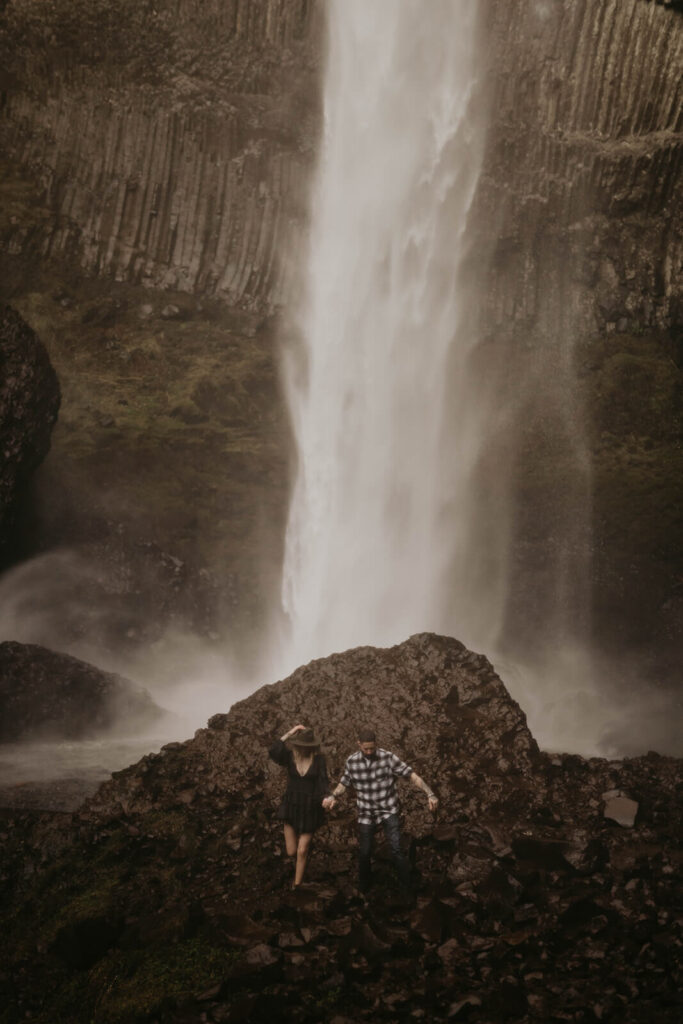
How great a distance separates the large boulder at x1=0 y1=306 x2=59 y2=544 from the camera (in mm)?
20250

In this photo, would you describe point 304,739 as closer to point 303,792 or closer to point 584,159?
point 303,792

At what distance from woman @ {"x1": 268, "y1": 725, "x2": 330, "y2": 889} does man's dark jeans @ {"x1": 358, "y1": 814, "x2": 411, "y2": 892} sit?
540mm

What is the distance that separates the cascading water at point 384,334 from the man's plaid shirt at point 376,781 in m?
11.2

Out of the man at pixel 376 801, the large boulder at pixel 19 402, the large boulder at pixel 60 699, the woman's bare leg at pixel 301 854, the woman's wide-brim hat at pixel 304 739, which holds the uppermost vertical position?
the large boulder at pixel 19 402

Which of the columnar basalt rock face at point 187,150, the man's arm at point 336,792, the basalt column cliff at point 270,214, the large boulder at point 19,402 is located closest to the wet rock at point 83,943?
the man's arm at point 336,792

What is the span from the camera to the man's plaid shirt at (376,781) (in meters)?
8.73

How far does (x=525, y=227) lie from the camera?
3322 centimetres

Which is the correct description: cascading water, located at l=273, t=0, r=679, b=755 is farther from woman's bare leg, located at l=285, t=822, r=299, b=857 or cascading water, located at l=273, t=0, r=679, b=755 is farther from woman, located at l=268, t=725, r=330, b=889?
woman, located at l=268, t=725, r=330, b=889

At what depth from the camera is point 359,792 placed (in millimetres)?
8805

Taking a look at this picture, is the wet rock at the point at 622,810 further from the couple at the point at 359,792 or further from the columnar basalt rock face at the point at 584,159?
the columnar basalt rock face at the point at 584,159

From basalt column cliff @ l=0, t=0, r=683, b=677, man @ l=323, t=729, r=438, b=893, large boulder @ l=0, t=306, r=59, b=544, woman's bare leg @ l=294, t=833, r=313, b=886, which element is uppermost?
basalt column cliff @ l=0, t=0, r=683, b=677

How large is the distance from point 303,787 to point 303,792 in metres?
0.07

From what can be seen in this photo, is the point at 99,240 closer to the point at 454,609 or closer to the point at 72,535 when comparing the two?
the point at 72,535

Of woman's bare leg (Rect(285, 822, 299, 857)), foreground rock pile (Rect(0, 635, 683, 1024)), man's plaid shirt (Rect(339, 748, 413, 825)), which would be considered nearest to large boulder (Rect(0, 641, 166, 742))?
foreground rock pile (Rect(0, 635, 683, 1024))
